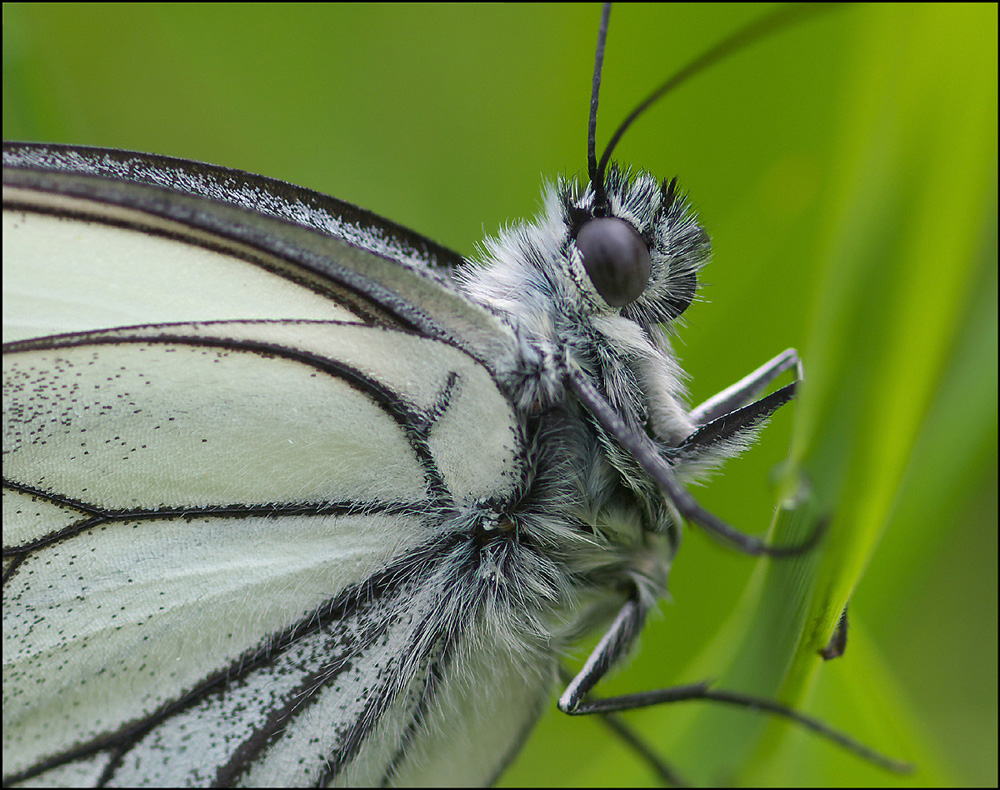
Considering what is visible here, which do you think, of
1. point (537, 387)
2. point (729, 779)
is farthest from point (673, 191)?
point (729, 779)

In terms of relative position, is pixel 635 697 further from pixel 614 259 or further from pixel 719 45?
pixel 719 45

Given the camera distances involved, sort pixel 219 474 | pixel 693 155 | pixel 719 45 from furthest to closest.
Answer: pixel 693 155 < pixel 719 45 < pixel 219 474

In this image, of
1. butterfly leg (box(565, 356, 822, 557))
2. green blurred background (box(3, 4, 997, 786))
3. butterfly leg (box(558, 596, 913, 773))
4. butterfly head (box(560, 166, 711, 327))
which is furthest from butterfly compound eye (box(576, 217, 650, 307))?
butterfly leg (box(558, 596, 913, 773))

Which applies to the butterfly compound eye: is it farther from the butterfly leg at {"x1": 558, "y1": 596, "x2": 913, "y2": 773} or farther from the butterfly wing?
the butterfly leg at {"x1": 558, "y1": 596, "x2": 913, "y2": 773}

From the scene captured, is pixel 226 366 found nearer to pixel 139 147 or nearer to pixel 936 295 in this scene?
pixel 936 295

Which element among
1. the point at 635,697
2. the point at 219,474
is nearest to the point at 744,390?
the point at 635,697

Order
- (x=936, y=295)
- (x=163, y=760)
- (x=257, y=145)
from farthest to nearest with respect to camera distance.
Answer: (x=257, y=145)
(x=163, y=760)
(x=936, y=295)

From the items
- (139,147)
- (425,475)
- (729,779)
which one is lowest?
(729,779)
